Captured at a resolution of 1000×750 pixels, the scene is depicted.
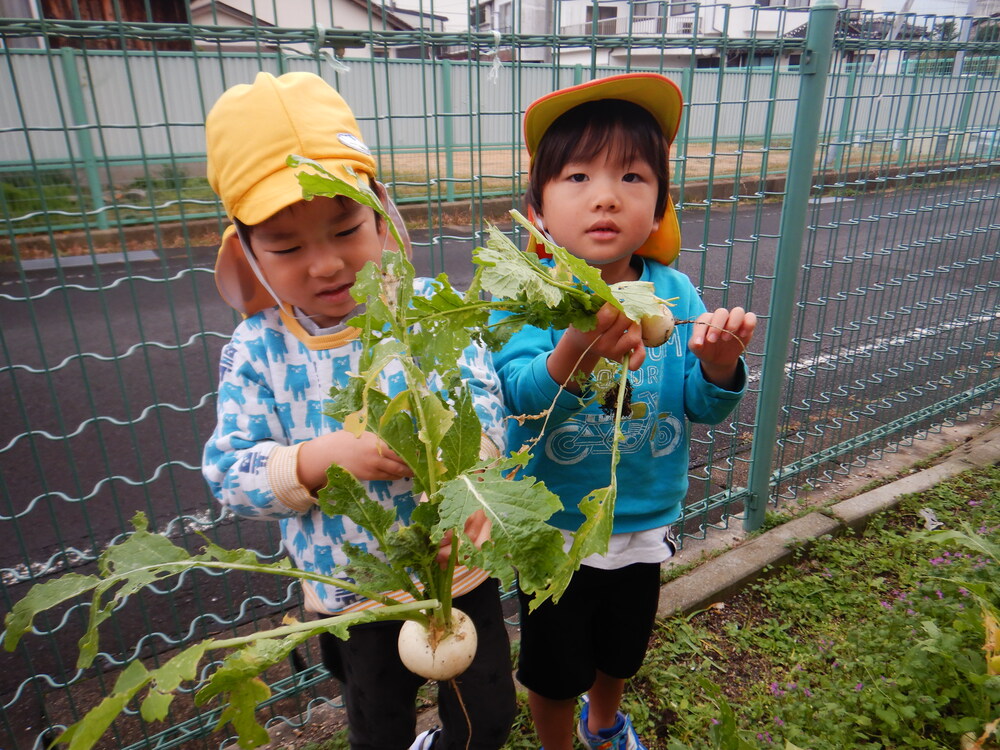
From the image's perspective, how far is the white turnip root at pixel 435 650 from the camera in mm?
1187

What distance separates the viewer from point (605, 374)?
1.43 metres

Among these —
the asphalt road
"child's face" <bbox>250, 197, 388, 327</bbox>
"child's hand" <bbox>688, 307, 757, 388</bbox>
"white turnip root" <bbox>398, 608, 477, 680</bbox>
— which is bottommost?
the asphalt road

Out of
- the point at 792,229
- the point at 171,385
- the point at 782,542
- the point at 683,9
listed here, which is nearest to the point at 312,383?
the point at 683,9

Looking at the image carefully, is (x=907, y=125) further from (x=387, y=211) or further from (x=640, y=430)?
(x=387, y=211)

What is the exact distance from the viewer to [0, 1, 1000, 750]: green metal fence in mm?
1988

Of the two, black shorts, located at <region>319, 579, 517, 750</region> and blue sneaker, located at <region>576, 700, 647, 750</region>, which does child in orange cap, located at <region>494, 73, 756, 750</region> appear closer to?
blue sneaker, located at <region>576, 700, 647, 750</region>

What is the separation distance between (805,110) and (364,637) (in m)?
2.43

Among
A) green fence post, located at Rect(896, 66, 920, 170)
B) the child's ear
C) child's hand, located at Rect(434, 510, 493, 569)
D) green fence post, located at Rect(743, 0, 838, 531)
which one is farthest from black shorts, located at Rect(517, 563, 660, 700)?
green fence post, located at Rect(896, 66, 920, 170)

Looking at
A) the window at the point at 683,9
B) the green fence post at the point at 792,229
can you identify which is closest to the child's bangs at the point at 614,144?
the window at the point at 683,9

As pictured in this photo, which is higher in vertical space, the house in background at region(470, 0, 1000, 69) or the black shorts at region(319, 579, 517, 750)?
the house in background at region(470, 0, 1000, 69)

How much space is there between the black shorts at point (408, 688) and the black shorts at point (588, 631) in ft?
0.59

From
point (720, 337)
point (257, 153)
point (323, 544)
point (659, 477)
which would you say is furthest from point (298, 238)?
point (659, 477)

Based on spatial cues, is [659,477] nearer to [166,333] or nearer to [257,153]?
[257,153]

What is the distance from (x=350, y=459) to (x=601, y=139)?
0.92 metres
